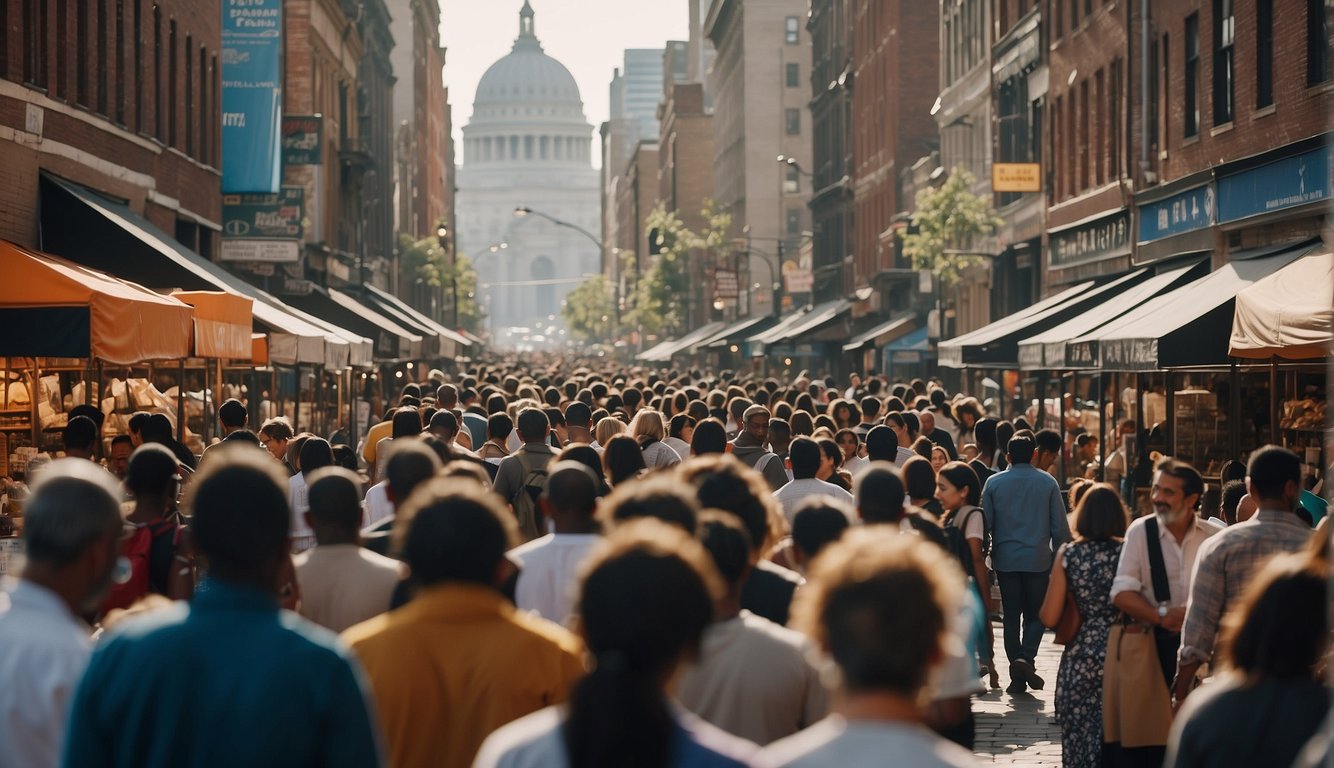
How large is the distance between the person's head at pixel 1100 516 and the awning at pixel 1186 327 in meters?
9.87

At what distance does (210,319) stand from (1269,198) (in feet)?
38.6

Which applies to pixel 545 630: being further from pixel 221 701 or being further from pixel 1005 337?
pixel 1005 337

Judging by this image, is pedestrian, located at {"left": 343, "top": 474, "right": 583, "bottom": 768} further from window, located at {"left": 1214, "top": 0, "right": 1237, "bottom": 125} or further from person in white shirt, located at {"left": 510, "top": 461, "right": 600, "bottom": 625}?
window, located at {"left": 1214, "top": 0, "right": 1237, "bottom": 125}

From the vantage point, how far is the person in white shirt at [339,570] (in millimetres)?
7520

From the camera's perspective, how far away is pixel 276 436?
15477mm

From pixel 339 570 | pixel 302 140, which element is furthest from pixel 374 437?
pixel 302 140

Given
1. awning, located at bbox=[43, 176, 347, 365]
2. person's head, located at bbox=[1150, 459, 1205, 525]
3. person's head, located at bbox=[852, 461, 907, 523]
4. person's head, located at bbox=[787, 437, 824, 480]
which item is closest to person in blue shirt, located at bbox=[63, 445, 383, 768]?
person's head, located at bbox=[852, 461, 907, 523]

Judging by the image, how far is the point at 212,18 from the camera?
35250mm

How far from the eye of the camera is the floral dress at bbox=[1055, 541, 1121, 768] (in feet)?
32.5

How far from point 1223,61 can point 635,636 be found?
23.9 m

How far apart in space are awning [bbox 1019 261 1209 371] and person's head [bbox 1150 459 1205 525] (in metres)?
13.8

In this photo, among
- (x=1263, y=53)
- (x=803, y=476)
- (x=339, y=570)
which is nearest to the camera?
(x=339, y=570)

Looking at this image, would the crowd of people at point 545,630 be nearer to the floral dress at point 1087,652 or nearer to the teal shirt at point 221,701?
the teal shirt at point 221,701

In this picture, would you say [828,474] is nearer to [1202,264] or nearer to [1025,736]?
[1025,736]
